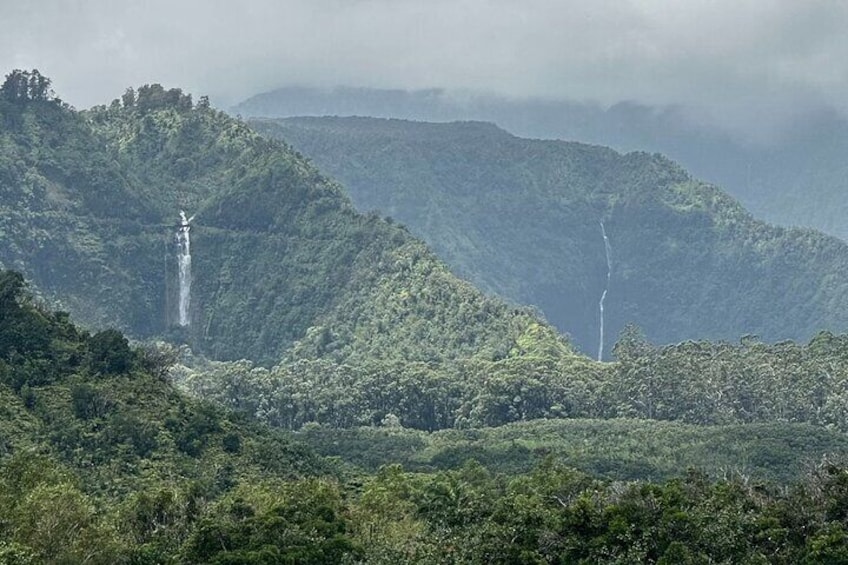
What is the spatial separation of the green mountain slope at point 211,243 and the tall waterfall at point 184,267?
2.02 feet

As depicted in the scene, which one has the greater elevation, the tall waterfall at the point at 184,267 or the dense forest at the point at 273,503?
the tall waterfall at the point at 184,267

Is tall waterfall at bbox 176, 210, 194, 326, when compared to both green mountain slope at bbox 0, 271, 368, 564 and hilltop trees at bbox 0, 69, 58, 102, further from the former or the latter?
green mountain slope at bbox 0, 271, 368, 564

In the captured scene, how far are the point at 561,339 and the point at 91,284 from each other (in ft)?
177

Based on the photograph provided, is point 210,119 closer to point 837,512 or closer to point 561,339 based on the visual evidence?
point 561,339

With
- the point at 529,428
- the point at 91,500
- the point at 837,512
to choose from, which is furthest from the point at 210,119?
the point at 837,512

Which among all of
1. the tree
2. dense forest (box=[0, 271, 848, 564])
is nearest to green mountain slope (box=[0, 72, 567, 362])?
the tree

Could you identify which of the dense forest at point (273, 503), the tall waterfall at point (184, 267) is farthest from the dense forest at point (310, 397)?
the tall waterfall at point (184, 267)

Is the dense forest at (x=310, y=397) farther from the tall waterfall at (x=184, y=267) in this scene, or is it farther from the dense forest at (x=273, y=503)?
the tall waterfall at (x=184, y=267)

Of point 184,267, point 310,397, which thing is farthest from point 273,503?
point 184,267

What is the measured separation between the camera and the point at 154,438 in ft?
214

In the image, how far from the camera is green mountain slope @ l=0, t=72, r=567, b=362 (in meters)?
138

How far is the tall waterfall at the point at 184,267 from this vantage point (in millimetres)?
155875

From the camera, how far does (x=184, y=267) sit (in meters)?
158

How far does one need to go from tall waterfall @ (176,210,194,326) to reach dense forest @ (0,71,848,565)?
0.57 meters
